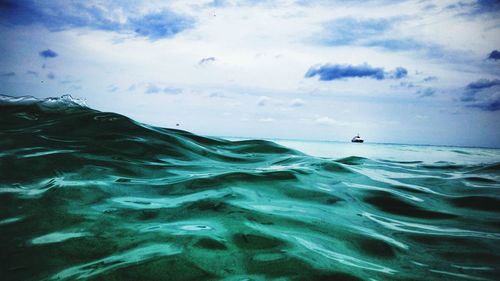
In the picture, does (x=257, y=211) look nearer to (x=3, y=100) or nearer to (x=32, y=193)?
(x=32, y=193)

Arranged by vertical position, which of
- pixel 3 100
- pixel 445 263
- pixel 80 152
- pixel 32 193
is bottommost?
pixel 445 263

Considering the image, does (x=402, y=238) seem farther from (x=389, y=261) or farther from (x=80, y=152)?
(x=80, y=152)

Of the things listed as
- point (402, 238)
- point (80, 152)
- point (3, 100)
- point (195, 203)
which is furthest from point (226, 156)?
point (3, 100)

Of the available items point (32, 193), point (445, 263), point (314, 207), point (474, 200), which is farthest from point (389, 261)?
point (32, 193)

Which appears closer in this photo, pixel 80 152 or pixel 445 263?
pixel 445 263

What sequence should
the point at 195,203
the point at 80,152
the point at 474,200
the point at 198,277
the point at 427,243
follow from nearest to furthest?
the point at 198,277 → the point at 427,243 → the point at 195,203 → the point at 474,200 → the point at 80,152

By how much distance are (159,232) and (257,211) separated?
1081 millimetres

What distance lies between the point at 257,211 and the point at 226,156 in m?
4.23

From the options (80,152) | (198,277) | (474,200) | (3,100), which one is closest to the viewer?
(198,277)

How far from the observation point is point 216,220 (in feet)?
9.30

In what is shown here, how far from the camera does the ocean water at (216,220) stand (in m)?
2.04

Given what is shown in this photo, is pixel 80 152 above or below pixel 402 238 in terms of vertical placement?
above

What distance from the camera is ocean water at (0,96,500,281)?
2039 mm

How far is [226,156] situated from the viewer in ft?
24.0
